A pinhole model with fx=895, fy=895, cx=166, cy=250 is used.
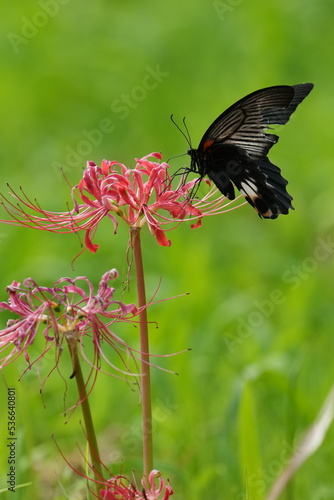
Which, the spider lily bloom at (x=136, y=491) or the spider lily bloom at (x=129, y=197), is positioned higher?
the spider lily bloom at (x=129, y=197)

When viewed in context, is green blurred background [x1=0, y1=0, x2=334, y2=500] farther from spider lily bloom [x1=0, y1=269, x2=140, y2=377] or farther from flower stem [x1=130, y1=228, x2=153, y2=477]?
flower stem [x1=130, y1=228, x2=153, y2=477]

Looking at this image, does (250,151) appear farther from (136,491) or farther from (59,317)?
(136,491)

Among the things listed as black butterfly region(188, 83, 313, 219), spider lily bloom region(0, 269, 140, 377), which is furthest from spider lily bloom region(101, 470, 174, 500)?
black butterfly region(188, 83, 313, 219)

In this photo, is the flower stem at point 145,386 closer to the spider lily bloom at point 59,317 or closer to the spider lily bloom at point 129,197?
the spider lily bloom at point 59,317

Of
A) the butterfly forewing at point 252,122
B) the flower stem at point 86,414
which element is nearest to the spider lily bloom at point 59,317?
the flower stem at point 86,414

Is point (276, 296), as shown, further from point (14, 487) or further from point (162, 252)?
point (14, 487)

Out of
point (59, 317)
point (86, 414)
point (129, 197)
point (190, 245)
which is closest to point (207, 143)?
point (129, 197)
